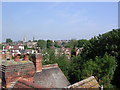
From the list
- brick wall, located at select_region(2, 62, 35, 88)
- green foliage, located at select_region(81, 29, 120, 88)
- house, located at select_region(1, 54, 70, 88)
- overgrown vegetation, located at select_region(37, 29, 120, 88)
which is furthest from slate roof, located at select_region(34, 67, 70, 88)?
green foliage, located at select_region(81, 29, 120, 88)

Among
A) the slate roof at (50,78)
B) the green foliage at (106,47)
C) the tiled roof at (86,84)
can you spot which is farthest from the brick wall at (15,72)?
the green foliage at (106,47)

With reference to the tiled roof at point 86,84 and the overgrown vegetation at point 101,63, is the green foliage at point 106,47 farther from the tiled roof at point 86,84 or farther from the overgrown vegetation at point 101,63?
the tiled roof at point 86,84

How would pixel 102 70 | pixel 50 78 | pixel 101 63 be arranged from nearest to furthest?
pixel 50 78
pixel 102 70
pixel 101 63

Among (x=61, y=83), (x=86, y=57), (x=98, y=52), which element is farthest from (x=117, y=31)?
(x=61, y=83)

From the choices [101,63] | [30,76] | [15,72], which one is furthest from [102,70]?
[15,72]

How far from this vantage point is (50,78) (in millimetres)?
12422

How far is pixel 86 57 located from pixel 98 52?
7.84 ft

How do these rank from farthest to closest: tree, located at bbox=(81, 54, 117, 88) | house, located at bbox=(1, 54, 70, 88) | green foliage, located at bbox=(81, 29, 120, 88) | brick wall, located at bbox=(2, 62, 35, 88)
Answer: green foliage, located at bbox=(81, 29, 120, 88), tree, located at bbox=(81, 54, 117, 88), brick wall, located at bbox=(2, 62, 35, 88), house, located at bbox=(1, 54, 70, 88)

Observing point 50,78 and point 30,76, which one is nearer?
point 30,76

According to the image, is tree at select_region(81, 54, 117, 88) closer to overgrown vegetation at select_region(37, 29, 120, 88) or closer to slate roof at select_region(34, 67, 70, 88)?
overgrown vegetation at select_region(37, 29, 120, 88)

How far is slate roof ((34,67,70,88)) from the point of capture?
38.9 ft

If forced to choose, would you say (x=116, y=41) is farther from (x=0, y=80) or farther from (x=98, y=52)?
(x=0, y=80)

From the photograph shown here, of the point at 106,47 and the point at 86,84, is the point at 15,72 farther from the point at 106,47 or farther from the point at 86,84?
the point at 106,47

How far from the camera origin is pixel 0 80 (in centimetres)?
716
